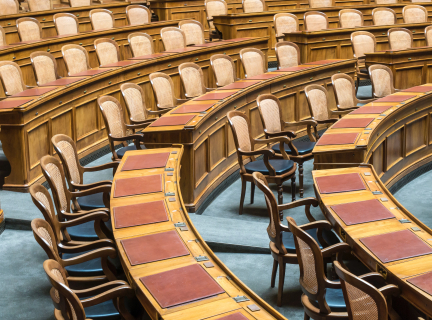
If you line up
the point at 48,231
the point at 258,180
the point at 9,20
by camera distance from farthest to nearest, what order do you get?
1. the point at 9,20
2. the point at 258,180
3. the point at 48,231

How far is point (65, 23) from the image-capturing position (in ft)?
26.0

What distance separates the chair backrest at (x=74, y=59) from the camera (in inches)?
248

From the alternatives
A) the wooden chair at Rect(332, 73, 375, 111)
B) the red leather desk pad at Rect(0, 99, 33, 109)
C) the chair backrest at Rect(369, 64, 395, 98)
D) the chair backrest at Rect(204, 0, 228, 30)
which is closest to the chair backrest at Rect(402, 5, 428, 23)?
the chair backrest at Rect(204, 0, 228, 30)

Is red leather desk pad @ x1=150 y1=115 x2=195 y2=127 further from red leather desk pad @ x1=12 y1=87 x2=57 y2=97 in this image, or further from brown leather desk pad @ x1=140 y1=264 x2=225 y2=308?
brown leather desk pad @ x1=140 y1=264 x2=225 y2=308

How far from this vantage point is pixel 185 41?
7938mm

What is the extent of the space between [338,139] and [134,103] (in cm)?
205

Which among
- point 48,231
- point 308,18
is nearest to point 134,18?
point 308,18

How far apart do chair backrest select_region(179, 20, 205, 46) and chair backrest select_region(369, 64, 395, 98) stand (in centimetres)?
276

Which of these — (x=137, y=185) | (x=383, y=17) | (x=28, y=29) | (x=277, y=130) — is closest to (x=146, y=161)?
(x=137, y=185)

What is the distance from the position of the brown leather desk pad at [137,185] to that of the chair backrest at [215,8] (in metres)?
6.49

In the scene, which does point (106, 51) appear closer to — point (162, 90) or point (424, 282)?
point (162, 90)

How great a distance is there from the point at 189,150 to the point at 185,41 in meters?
3.77

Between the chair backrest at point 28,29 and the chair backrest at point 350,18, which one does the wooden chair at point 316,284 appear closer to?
the chair backrest at point 28,29

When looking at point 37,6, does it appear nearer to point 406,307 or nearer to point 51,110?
point 51,110
